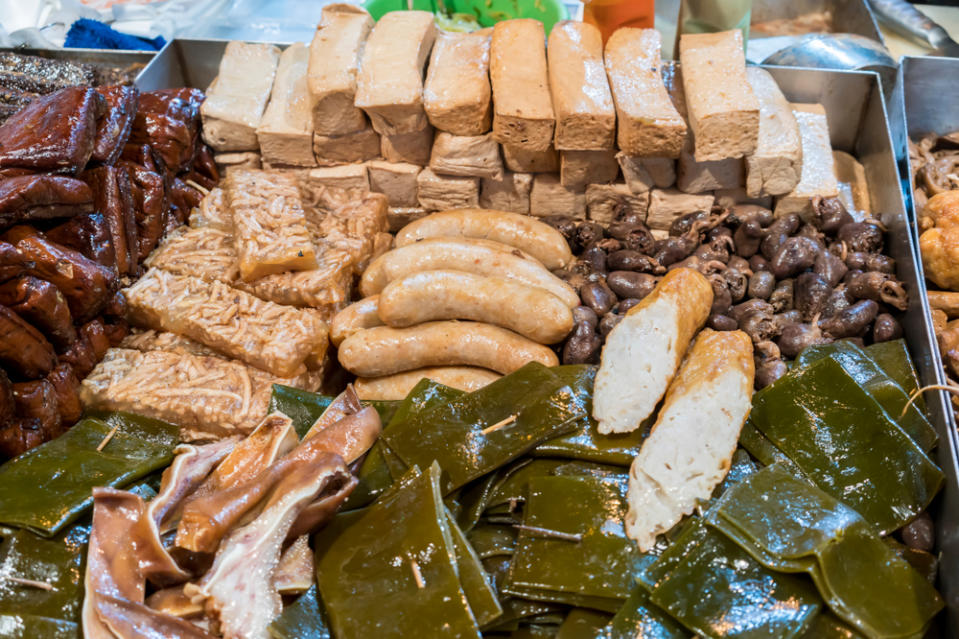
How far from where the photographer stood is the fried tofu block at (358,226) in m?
3.70

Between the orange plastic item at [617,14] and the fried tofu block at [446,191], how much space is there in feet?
4.37

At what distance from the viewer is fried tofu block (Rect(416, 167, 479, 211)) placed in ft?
12.8

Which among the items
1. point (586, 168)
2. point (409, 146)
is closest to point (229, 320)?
point (409, 146)

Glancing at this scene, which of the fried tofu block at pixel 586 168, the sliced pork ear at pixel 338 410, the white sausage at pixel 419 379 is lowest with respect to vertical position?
the white sausage at pixel 419 379

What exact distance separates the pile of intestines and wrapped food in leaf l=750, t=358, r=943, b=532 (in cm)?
31

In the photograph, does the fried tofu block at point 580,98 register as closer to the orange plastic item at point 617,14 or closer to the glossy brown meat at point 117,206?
the orange plastic item at point 617,14

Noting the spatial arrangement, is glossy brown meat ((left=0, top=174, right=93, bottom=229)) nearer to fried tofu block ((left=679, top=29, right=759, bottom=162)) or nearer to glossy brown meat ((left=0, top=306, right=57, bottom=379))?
glossy brown meat ((left=0, top=306, right=57, bottom=379))

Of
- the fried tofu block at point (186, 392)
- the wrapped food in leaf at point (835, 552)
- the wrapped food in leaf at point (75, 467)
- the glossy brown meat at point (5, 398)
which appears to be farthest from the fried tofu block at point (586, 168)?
the glossy brown meat at point (5, 398)

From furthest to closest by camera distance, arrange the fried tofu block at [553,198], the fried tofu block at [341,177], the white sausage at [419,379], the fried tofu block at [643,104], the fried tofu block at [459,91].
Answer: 1. the fried tofu block at [341,177]
2. the fried tofu block at [553,198]
3. the fried tofu block at [459,91]
4. the fried tofu block at [643,104]
5. the white sausage at [419,379]

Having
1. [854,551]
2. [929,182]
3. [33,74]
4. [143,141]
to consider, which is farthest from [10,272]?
[929,182]

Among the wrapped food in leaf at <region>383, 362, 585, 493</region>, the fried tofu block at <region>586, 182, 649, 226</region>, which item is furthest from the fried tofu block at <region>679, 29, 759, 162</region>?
the wrapped food in leaf at <region>383, 362, 585, 493</region>

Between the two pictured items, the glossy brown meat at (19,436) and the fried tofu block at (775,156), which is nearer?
the glossy brown meat at (19,436)

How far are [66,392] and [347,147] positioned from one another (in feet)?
6.39

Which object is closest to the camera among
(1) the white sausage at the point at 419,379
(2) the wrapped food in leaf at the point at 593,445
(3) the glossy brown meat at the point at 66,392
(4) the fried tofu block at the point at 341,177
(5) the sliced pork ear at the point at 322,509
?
(5) the sliced pork ear at the point at 322,509
